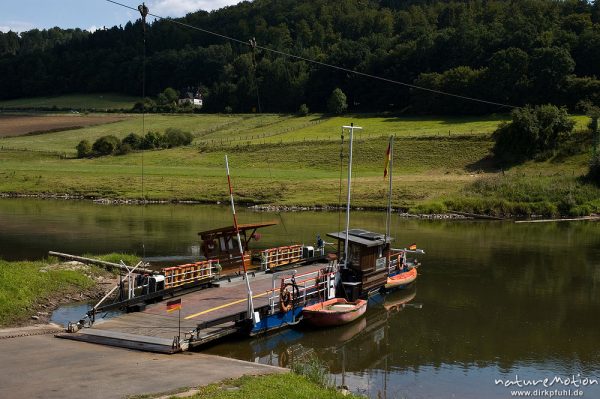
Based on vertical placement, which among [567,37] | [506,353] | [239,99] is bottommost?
[506,353]

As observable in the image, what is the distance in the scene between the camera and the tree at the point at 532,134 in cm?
8969

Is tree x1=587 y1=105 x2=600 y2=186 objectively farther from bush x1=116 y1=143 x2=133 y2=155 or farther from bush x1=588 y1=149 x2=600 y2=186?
bush x1=116 y1=143 x2=133 y2=155

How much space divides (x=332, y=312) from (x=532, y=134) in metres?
66.4

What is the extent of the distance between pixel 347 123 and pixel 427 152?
106 feet

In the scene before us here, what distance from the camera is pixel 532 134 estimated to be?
8894 cm

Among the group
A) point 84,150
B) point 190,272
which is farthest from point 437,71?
point 190,272

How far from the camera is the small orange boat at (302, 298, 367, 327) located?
30.0 m

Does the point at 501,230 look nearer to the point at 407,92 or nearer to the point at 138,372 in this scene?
the point at 138,372

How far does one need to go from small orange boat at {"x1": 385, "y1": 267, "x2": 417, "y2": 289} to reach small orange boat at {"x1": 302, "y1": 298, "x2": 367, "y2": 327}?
19.0ft

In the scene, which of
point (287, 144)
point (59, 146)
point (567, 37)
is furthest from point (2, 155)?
point (567, 37)

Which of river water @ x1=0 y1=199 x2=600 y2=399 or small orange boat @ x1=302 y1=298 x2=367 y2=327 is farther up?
small orange boat @ x1=302 y1=298 x2=367 y2=327

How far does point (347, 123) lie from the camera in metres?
127

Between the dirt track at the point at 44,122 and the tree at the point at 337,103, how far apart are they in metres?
44.2

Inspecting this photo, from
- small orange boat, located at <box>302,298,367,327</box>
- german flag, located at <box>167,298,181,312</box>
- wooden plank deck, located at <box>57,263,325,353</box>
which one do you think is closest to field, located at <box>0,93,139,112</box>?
wooden plank deck, located at <box>57,263,325,353</box>
